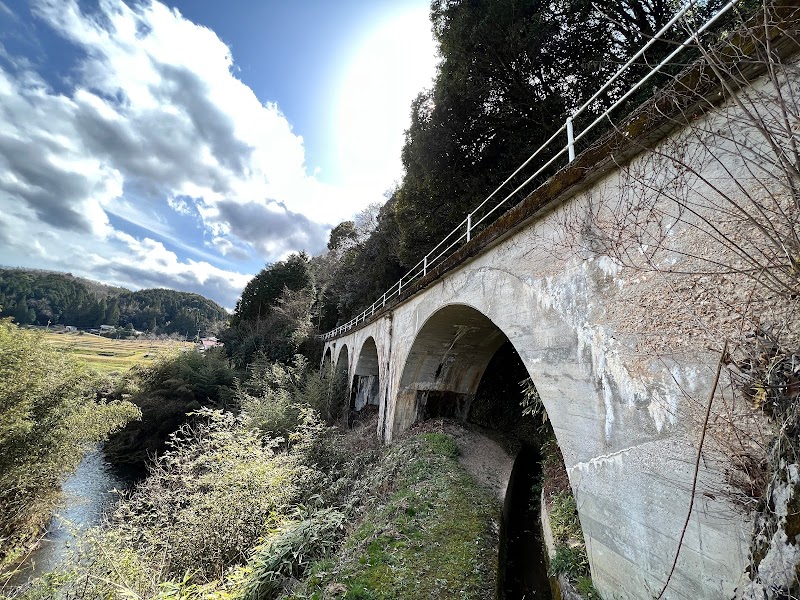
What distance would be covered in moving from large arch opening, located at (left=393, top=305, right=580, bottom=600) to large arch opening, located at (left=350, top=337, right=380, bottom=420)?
6653 mm

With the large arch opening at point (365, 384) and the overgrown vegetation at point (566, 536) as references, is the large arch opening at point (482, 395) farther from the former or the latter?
the large arch opening at point (365, 384)

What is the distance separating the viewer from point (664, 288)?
2.35m

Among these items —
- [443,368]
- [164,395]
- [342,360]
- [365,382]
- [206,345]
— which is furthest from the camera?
[206,345]

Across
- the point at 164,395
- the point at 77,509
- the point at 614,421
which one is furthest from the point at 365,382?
the point at 614,421

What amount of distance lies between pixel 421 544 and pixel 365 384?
12.8 m

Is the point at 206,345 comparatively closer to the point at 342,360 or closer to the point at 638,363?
the point at 342,360

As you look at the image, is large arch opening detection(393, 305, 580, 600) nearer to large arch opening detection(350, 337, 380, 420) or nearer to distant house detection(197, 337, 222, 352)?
large arch opening detection(350, 337, 380, 420)

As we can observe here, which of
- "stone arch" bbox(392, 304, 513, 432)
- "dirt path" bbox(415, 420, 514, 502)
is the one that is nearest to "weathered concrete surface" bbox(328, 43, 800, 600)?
"dirt path" bbox(415, 420, 514, 502)

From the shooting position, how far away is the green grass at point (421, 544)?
3.32 m

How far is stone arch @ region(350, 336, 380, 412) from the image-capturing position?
51.3ft

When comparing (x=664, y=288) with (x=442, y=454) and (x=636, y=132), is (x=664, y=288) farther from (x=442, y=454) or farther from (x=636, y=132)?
(x=442, y=454)

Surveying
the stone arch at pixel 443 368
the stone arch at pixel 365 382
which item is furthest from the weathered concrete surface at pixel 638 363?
the stone arch at pixel 365 382

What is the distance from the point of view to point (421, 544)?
12.9ft

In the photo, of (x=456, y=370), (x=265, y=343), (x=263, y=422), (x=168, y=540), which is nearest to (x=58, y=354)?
(x=263, y=422)
